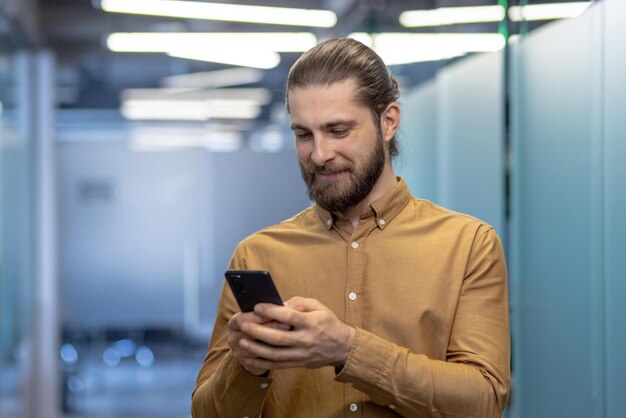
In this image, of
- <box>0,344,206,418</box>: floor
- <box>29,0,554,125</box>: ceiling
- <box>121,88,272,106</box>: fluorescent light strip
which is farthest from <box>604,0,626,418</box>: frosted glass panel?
<box>0,344,206,418</box>: floor

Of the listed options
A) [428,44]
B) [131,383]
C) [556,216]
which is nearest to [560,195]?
[556,216]

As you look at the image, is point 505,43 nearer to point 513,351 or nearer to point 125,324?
point 513,351

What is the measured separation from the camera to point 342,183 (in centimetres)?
184

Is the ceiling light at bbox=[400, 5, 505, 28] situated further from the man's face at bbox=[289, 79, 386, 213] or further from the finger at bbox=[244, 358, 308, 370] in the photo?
the finger at bbox=[244, 358, 308, 370]

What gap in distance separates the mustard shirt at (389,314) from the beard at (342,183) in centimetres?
6

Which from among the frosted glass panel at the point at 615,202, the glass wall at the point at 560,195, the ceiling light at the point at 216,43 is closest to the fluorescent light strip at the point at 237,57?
the ceiling light at the point at 216,43

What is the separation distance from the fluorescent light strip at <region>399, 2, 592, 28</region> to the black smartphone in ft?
5.60

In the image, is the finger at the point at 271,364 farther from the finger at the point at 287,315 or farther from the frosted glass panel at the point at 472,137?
the frosted glass panel at the point at 472,137

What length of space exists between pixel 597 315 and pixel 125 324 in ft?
14.4

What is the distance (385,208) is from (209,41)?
4.80 meters

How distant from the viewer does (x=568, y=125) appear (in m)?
3.15

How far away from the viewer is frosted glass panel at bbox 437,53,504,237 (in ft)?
12.7

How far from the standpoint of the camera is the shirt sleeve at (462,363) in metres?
1.64

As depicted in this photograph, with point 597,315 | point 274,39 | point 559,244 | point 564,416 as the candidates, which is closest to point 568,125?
point 559,244
